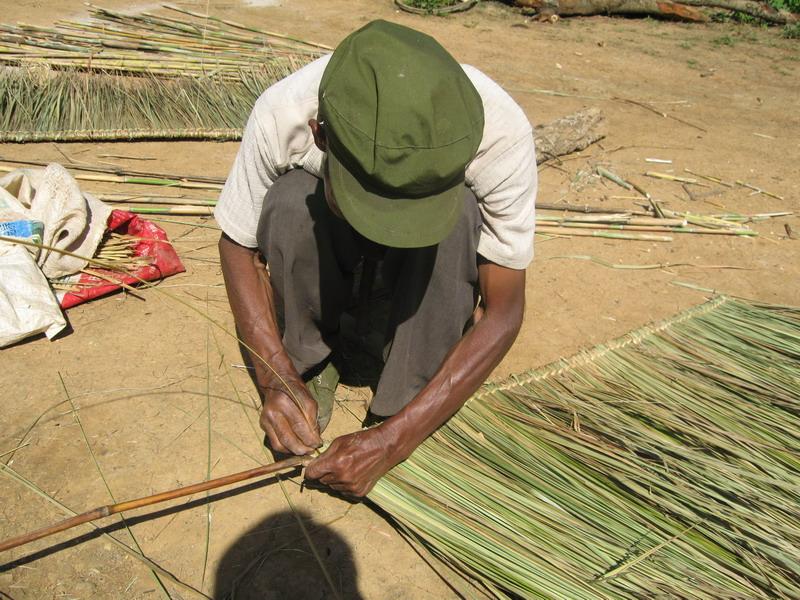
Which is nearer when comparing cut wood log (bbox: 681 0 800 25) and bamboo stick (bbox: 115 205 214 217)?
bamboo stick (bbox: 115 205 214 217)

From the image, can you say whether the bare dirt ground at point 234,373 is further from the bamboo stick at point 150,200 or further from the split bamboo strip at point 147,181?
the split bamboo strip at point 147,181

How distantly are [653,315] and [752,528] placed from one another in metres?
1.15

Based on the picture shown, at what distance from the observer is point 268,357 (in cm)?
185

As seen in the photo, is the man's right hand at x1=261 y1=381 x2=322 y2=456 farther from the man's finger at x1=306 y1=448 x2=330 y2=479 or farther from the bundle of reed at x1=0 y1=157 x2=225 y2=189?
the bundle of reed at x1=0 y1=157 x2=225 y2=189

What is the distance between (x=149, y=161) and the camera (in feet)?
11.2

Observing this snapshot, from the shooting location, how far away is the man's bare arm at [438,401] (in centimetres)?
167

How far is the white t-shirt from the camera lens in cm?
165

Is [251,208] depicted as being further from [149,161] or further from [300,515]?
[149,161]

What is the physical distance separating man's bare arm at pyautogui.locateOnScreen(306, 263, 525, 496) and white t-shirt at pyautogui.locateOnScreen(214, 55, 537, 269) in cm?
10

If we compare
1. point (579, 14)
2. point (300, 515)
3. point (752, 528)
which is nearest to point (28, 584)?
point (300, 515)

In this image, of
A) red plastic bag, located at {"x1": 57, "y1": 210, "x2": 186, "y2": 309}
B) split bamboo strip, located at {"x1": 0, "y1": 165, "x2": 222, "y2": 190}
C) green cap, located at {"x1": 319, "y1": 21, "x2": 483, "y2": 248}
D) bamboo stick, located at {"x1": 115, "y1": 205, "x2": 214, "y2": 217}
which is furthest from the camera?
split bamboo strip, located at {"x1": 0, "y1": 165, "x2": 222, "y2": 190}

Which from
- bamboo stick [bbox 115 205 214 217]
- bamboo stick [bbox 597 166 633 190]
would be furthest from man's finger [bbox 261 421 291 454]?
bamboo stick [bbox 597 166 633 190]

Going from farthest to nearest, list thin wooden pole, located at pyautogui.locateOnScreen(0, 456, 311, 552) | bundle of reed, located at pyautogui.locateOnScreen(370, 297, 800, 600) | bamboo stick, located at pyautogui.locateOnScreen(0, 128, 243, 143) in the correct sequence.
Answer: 1. bamboo stick, located at pyautogui.locateOnScreen(0, 128, 243, 143)
2. bundle of reed, located at pyautogui.locateOnScreen(370, 297, 800, 600)
3. thin wooden pole, located at pyautogui.locateOnScreen(0, 456, 311, 552)

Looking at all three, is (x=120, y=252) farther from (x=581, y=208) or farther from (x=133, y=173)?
(x=581, y=208)
